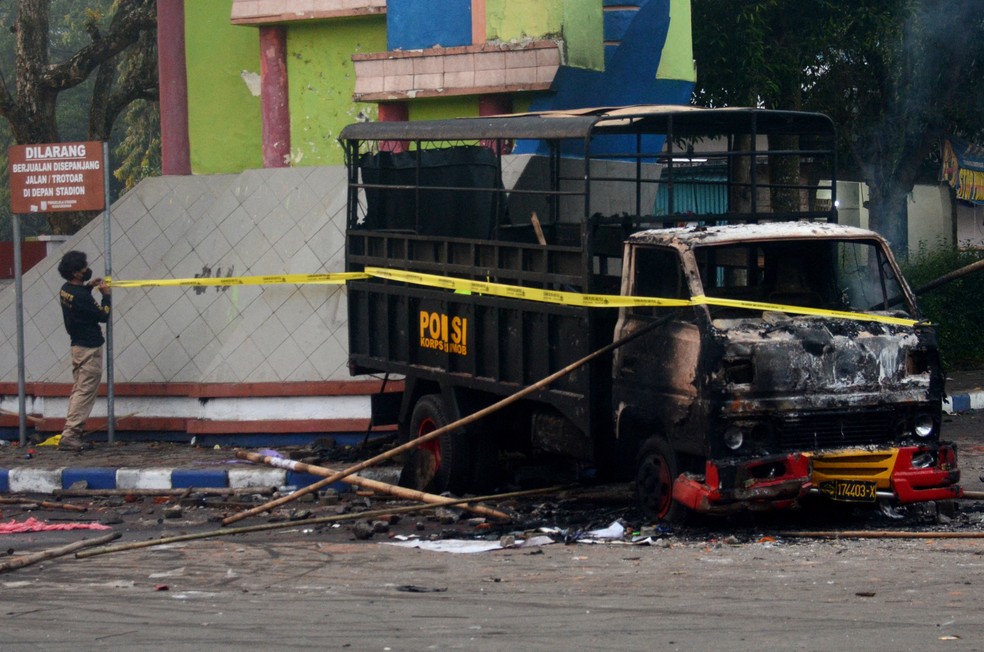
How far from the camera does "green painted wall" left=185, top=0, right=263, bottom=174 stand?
17.1 meters

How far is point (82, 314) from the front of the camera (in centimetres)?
1298

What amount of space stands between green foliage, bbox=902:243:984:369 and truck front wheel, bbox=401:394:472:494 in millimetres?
8623

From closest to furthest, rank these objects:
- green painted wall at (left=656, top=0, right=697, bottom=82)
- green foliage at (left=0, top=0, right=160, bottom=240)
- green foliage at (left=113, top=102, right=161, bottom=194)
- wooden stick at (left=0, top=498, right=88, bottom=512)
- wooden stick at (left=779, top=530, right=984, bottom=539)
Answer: wooden stick at (left=779, top=530, right=984, bottom=539)
wooden stick at (left=0, top=498, right=88, bottom=512)
green painted wall at (left=656, top=0, right=697, bottom=82)
green foliage at (left=113, top=102, right=161, bottom=194)
green foliage at (left=0, top=0, right=160, bottom=240)

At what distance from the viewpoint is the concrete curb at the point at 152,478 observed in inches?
450

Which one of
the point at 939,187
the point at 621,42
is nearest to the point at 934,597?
the point at 621,42

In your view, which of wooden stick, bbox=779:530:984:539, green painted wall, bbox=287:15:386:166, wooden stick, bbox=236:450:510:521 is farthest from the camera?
green painted wall, bbox=287:15:386:166

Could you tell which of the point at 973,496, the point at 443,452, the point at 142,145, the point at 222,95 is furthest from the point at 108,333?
the point at 142,145

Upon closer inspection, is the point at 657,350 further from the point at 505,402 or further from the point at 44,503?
the point at 44,503

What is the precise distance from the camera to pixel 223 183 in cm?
1561

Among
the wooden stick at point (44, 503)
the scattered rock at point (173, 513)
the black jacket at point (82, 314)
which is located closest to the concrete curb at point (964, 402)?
the scattered rock at point (173, 513)

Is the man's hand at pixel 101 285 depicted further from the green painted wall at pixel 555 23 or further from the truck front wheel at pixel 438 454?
the green painted wall at pixel 555 23

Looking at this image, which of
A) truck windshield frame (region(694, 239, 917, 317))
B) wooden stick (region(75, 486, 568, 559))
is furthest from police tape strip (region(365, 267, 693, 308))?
wooden stick (region(75, 486, 568, 559))

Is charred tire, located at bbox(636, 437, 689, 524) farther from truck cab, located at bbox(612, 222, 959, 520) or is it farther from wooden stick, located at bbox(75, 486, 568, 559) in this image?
wooden stick, located at bbox(75, 486, 568, 559)

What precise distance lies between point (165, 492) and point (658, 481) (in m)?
4.81
